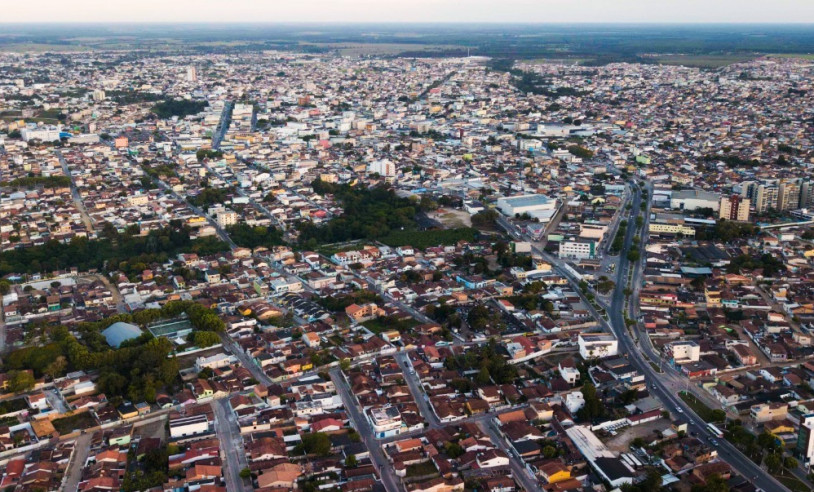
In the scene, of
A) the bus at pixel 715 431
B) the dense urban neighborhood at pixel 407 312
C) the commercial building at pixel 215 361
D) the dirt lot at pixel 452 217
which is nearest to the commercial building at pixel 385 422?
the dense urban neighborhood at pixel 407 312

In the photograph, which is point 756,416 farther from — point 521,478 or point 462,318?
point 462,318

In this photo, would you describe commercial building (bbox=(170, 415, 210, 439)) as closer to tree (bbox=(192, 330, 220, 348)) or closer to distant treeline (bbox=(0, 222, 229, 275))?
tree (bbox=(192, 330, 220, 348))

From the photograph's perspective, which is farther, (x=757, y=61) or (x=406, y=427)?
(x=757, y=61)

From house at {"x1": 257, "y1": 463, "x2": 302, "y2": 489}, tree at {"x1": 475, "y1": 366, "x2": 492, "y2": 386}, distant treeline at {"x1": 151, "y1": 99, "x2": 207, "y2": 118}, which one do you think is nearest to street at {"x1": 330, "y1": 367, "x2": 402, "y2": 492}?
house at {"x1": 257, "y1": 463, "x2": 302, "y2": 489}

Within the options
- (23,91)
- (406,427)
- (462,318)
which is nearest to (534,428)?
(406,427)

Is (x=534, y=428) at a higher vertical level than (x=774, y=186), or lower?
lower

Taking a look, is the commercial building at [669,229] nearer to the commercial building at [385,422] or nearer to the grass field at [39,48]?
the commercial building at [385,422]
